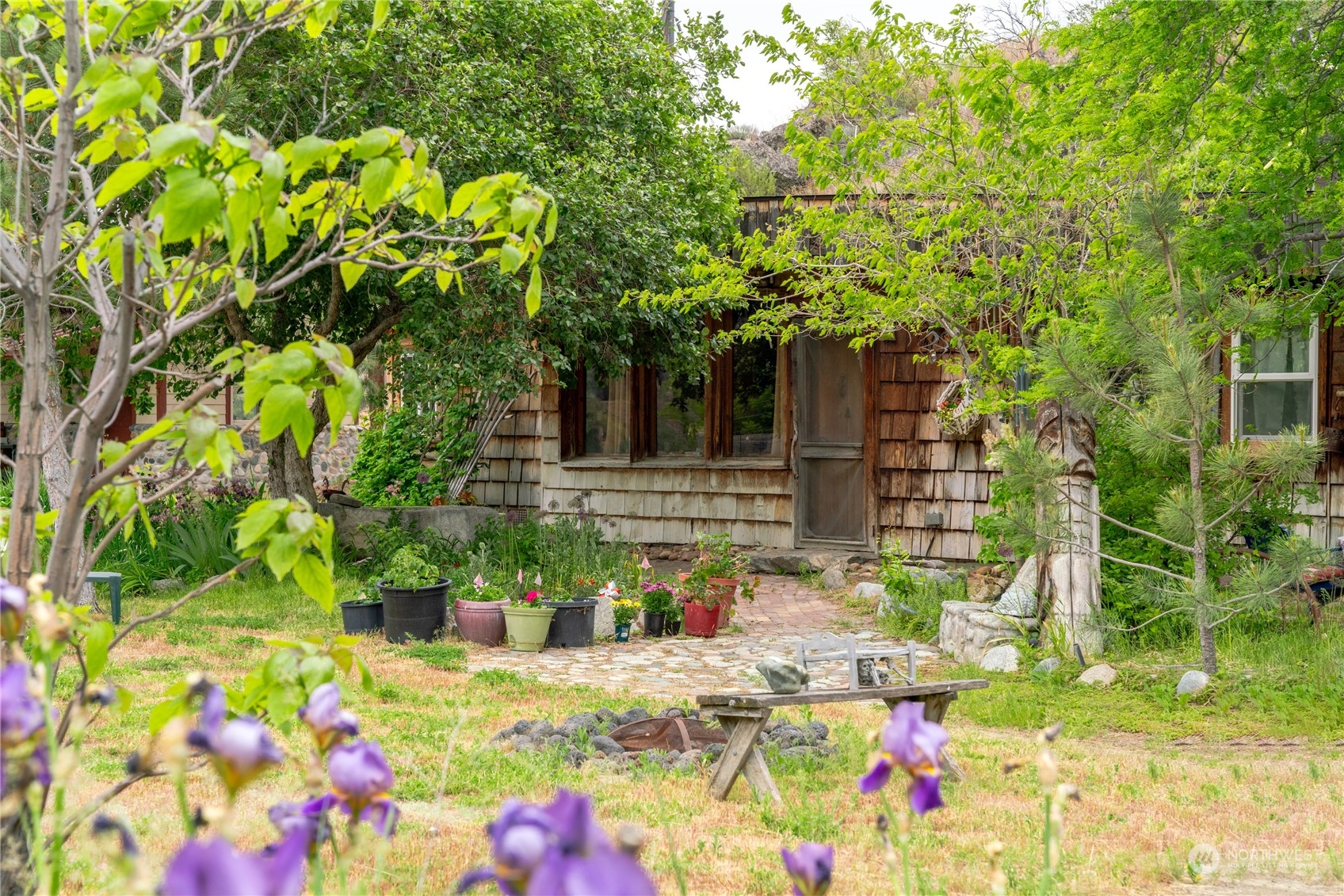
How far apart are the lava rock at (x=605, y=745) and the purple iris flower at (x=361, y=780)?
4.13 meters

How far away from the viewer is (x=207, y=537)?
11188 millimetres

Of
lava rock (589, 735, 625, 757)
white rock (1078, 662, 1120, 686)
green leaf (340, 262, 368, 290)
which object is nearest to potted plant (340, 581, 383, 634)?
lava rock (589, 735, 625, 757)

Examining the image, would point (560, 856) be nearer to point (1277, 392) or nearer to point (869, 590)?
point (869, 590)

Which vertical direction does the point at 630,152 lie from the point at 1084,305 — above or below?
above

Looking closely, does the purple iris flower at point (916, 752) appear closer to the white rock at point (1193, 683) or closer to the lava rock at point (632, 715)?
the lava rock at point (632, 715)

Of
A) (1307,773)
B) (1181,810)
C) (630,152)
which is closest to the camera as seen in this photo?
(1181,810)

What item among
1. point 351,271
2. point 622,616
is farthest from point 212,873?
point 622,616

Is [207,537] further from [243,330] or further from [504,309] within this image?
[504,309]

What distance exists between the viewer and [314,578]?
7.30 ft

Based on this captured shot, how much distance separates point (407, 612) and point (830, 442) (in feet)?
18.4

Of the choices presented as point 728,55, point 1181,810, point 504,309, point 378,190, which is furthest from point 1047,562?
point 728,55

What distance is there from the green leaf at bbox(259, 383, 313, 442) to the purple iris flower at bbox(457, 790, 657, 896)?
3.54 feet

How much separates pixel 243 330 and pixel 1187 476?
8.21 meters

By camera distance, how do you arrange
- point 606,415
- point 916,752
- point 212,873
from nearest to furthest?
1. point 212,873
2. point 916,752
3. point 606,415
